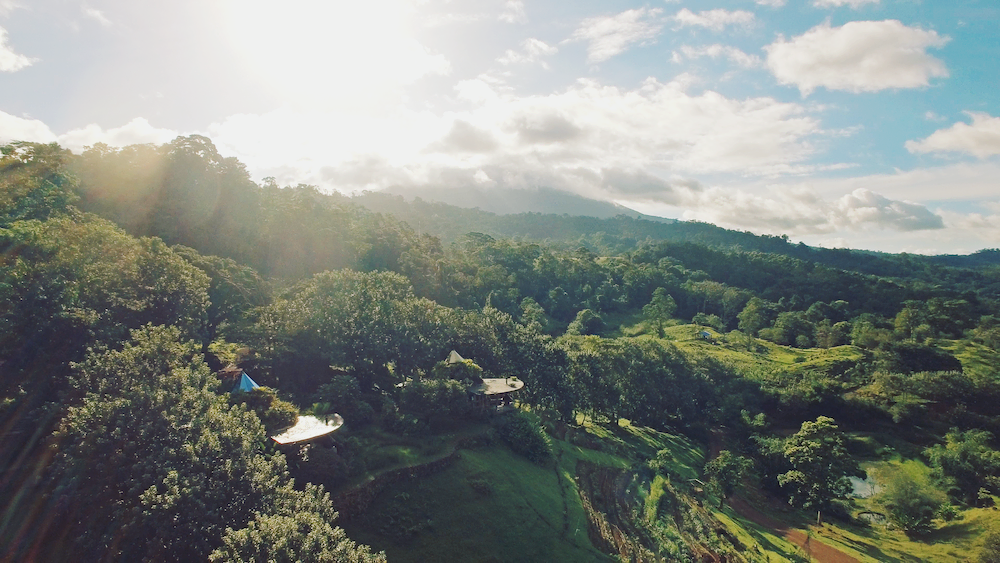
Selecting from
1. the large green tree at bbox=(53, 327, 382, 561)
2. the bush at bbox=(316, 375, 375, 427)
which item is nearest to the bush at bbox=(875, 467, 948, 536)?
the bush at bbox=(316, 375, 375, 427)

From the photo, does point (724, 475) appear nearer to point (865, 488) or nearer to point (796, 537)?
point (796, 537)

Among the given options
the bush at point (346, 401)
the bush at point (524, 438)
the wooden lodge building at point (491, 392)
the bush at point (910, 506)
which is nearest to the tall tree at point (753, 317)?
the bush at point (910, 506)

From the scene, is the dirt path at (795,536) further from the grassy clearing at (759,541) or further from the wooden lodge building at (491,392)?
the wooden lodge building at (491,392)

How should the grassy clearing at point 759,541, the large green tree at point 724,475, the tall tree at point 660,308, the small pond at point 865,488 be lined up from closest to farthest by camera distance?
the grassy clearing at point 759,541 → the large green tree at point 724,475 → the small pond at point 865,488 → the tall tree at point 660,308

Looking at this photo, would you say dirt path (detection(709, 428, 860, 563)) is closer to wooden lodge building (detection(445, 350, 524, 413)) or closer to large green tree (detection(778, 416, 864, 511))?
large green tree (detection(778, 416, 864, 511))

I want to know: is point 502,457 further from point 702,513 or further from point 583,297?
point 583,297

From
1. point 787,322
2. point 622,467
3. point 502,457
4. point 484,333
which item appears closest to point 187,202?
point 484,333
